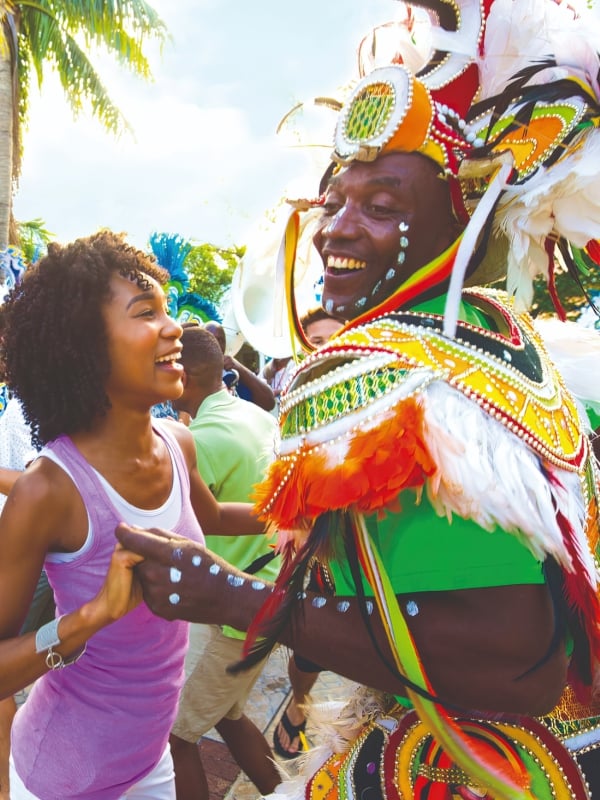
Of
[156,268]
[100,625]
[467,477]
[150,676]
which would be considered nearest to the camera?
[467,477]

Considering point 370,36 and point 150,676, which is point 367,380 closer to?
point 370,36

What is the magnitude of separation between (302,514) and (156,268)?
1158 mm

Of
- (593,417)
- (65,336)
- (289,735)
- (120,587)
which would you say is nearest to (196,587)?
(120,587)

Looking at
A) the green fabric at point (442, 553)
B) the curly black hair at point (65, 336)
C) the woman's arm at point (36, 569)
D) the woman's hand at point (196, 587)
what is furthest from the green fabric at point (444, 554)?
the curly black hair at point (65, 336)

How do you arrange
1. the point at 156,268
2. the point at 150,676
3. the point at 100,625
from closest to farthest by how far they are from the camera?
the point at 100,625
the point at 150,676
the point at 156,268

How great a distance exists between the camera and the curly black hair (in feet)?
5.83

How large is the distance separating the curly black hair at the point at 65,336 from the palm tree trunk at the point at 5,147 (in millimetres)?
10301

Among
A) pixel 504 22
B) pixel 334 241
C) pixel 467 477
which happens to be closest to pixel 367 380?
pixel 467 477

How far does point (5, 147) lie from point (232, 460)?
10403 millimetres

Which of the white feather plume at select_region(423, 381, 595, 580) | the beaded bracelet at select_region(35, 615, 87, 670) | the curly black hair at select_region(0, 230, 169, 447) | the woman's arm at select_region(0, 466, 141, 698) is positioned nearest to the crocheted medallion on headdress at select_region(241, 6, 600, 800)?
the white feather plume at select_region(423, 381, 595, 580)

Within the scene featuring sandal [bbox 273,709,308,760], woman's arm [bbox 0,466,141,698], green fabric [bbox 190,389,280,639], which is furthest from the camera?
sandal [bbox 273,709,308,760]

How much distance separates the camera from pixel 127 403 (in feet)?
6.10

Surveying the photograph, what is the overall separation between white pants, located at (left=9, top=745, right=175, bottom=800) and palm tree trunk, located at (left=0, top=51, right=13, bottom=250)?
35.2 feet

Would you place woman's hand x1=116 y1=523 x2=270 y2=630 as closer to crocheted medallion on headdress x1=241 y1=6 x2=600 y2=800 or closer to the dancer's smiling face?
crocheted medallion on headdress x1=241 y1=6 x2=600 y2=800
